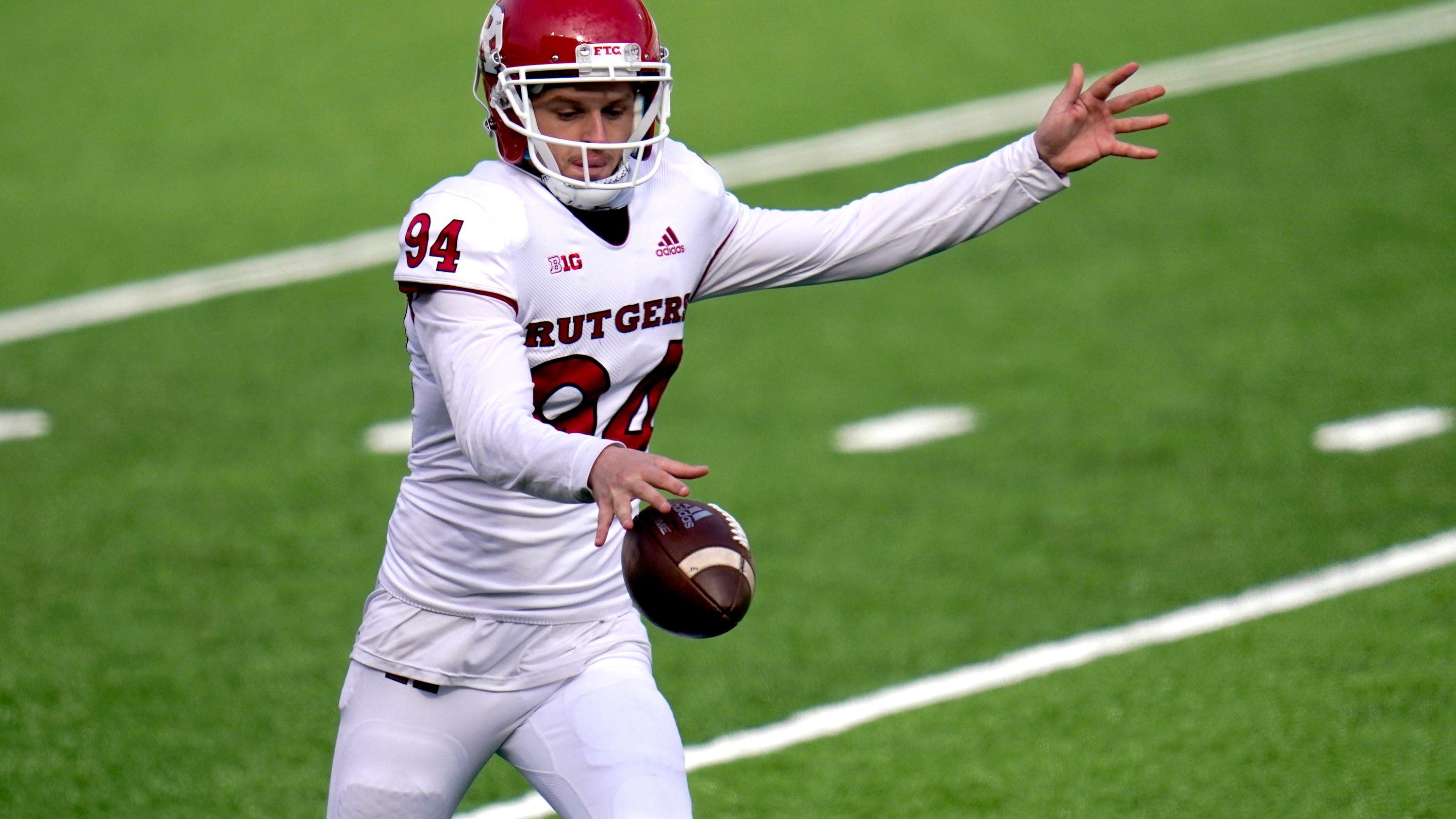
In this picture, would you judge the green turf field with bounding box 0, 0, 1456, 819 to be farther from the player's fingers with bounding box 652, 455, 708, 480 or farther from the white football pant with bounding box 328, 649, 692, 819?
the player's fingers with bounding box 652, 455, 708, 480

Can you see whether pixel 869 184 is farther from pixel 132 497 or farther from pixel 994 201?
pixel 994 201

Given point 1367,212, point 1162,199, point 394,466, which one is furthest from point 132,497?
point 1367,212

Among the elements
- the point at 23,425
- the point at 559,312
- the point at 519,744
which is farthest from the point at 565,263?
the point at 23,425

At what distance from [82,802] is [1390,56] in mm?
10039

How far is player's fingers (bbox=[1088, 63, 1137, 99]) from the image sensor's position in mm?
3447

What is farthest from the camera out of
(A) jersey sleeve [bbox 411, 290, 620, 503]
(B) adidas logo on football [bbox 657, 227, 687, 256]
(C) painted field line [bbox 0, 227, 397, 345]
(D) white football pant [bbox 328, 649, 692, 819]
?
(C) painted field line [bbox 0, 227, 397, 345]

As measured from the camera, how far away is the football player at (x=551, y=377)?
3.15 meters

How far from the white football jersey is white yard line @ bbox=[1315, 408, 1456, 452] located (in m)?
3.82

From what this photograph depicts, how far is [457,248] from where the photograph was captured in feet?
10.1

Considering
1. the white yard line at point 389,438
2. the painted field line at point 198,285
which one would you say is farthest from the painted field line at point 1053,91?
the white yard line at point 389,438

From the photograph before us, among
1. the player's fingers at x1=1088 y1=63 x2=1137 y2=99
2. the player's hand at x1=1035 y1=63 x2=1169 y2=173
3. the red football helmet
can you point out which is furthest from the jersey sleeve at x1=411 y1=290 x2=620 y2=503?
the player's fingers at x1=1088 y1=63 x2=1137 y2=99

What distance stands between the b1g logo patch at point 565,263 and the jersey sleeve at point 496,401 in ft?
0.53

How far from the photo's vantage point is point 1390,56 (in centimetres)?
1148

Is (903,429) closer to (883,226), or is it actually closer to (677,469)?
(883,226)
